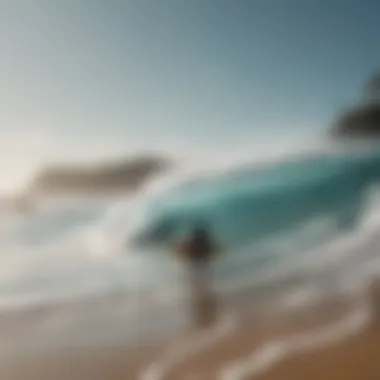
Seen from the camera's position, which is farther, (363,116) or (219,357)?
(363,116)

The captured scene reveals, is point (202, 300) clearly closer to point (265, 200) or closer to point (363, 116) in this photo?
point (265, 200)

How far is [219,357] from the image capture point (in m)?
1.01

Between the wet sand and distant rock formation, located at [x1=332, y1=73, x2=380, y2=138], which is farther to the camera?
distant rock formation, located at [x1=332, y1=73, x2=380, y2=138]

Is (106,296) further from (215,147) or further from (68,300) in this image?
(215,147)

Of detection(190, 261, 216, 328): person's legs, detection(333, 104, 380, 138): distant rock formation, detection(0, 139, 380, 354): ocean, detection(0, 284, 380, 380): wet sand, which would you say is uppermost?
detection(333, 104, 380, 138): distant rock formation

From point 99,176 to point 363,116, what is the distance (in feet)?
1.60

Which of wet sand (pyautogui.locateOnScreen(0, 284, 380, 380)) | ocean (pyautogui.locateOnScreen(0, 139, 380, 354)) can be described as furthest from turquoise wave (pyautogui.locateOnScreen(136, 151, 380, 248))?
wet sand (pyautogui.locateOnScreen(0, 284, 380, 380))

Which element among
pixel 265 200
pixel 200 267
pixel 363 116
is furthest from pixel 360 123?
pixel 200 267

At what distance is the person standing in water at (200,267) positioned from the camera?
1035mm

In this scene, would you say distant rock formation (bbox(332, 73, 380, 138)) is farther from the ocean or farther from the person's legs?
the person's legs

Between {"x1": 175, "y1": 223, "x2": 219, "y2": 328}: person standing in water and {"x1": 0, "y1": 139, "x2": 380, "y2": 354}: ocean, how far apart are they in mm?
15

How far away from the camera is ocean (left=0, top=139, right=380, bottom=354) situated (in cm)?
103

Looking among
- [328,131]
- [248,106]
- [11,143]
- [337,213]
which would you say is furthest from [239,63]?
[11,143]

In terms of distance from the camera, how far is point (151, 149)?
1077 mm
